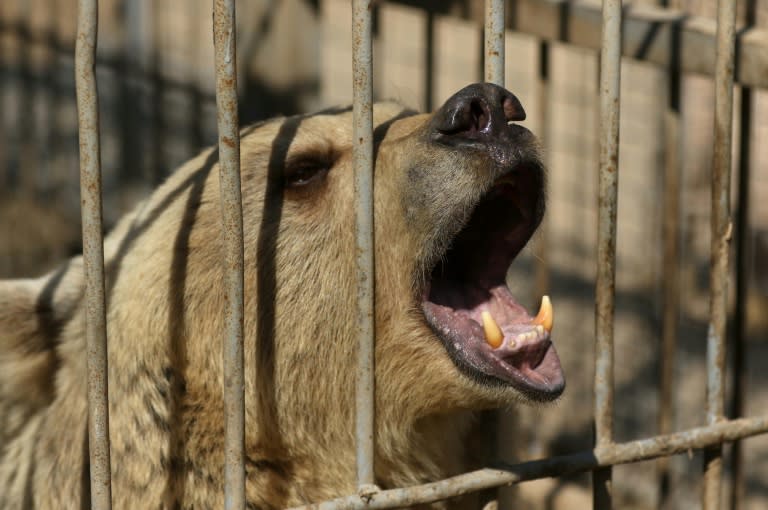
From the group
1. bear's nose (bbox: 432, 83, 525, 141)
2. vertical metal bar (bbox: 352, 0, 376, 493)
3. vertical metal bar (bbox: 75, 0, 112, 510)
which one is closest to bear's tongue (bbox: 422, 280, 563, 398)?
vertical metal bar (bbox: 352, 0, 376, 493)

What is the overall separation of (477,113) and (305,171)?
2.04ft

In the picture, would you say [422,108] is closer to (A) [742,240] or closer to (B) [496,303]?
(A) [742,240]

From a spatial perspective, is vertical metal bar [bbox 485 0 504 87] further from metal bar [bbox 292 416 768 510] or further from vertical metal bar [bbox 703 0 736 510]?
metal bar [bbox 292 416 768 510]

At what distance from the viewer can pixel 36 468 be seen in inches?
127

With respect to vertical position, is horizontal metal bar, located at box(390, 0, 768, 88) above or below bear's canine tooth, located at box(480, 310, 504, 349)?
above

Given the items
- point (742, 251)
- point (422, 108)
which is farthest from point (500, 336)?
point (422, 108)

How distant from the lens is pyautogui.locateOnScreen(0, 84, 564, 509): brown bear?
9.02 feet

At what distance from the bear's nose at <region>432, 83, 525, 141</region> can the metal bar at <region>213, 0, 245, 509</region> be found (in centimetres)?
57

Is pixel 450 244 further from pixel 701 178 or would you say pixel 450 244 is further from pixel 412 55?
pixel 701 178

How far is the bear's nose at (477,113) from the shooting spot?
2.66m

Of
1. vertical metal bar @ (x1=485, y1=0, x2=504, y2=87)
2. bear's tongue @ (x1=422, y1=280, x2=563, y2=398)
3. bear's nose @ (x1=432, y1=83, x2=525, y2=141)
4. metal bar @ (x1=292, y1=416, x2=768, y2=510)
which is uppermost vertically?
vertical metal bar @ (x1=485, y1=0, x2=504, y2=87)

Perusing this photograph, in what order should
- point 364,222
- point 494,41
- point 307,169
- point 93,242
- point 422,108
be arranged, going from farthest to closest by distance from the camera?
1. point 422,108
2. point 307,169
3. point 494,41
4. point 364,222
5. point 93,242

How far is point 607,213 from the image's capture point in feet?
9.16

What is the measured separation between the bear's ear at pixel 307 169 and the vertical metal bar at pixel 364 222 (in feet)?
1.88
